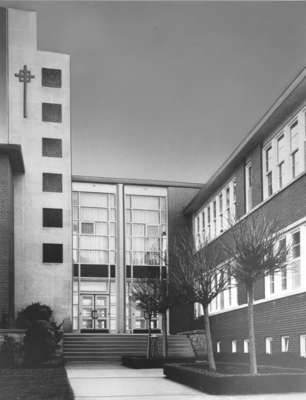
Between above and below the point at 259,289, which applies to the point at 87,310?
below

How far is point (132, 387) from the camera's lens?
17234mm

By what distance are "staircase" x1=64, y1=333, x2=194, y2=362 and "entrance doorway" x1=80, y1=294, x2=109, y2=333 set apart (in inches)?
230

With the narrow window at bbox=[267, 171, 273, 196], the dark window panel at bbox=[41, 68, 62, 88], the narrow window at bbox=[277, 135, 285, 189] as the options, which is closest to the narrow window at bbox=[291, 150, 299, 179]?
the narrow window at bbox=[277, 135, 285, 189]

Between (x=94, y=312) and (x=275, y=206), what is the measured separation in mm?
16291

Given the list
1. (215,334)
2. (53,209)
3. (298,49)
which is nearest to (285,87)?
(298,49)

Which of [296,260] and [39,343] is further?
[39,343]

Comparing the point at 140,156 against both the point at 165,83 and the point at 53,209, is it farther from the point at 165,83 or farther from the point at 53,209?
the point at 53,209

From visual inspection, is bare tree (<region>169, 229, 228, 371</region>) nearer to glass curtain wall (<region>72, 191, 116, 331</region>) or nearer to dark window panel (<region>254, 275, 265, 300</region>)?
dark window panel (<region>254, 275, 265, 300</region>)

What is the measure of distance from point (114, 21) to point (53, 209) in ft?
65.0

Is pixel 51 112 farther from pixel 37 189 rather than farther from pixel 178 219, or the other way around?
pixel 178 219

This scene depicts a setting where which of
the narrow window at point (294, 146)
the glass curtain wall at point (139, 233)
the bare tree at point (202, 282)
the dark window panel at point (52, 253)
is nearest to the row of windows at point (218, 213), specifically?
the glass curtain wall at point (139, 233)

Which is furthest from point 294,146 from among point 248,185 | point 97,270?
point 97,270

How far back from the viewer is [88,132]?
18812mm

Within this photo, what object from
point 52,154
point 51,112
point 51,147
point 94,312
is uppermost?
point 51,112
